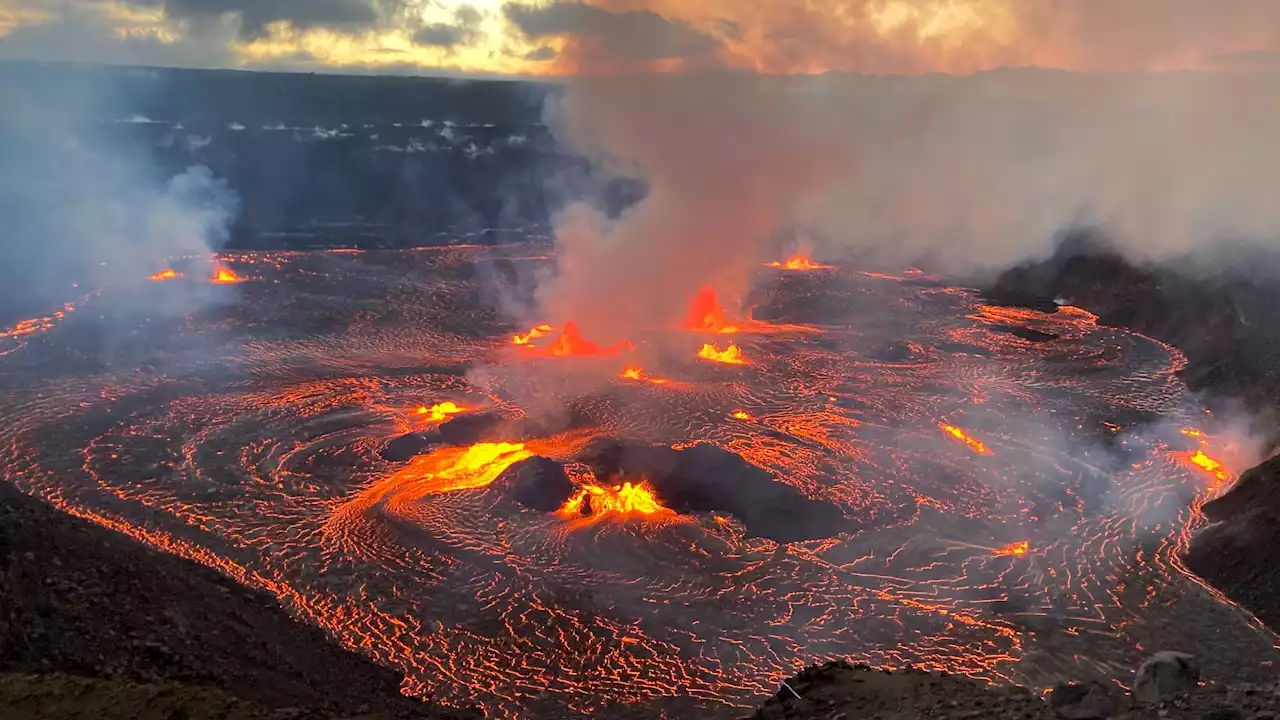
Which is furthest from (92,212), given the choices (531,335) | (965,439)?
(965,439)

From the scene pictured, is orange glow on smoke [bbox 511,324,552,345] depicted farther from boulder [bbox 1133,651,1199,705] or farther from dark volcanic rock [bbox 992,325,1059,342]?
boulder [bbox 1133,651,1199,705]

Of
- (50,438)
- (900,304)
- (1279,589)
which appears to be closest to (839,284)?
(900,304)

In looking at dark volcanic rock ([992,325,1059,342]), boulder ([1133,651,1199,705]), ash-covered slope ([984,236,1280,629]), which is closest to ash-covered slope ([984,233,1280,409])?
ash-covered slope ([984,236,1280,629])

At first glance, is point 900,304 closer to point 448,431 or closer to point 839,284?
point 839,284

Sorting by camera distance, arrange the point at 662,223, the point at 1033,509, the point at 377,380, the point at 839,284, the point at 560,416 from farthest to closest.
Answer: the point at 839,284
the point at 662,223
the point at 377,380
the point at 560,416
the point at 1033,509

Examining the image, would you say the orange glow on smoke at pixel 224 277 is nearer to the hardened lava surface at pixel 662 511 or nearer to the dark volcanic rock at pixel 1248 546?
the hardened lava surface at pixel 662 511

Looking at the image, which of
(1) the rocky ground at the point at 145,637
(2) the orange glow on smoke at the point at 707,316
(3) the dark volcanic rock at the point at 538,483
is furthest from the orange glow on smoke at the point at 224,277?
(1) the rocky ground at the point at 145,637

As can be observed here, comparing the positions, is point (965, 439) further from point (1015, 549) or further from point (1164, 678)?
point (1164, 678)
